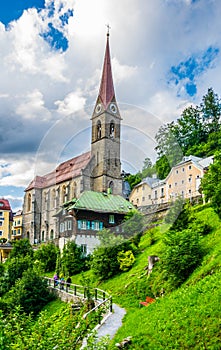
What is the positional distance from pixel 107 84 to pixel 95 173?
7.13 metres

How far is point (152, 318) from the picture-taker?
13.9m

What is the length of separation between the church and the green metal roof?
0.19 meters

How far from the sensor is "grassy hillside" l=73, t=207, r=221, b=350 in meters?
11.7

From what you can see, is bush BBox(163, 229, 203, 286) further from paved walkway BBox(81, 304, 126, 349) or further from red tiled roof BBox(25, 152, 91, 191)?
red tiled roof BBox(25, 152, 91, 191)

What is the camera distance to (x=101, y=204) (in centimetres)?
3509

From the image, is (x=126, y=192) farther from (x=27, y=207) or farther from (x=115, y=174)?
(x=27, y=207)

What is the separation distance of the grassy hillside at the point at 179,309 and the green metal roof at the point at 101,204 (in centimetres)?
1279

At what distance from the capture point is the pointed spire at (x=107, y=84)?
29828mm

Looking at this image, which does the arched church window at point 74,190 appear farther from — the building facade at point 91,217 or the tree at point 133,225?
the tree at point 133,225

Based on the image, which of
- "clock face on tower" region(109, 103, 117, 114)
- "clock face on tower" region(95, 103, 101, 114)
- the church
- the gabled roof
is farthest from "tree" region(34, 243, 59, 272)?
"clock face on tower" region(109, 103, 117, 114)

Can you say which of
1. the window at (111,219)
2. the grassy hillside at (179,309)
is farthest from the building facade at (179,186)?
the grassy hillside at (179,309)

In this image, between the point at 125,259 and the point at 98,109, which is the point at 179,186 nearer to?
the point at 125,259

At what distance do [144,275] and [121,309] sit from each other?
3.51m

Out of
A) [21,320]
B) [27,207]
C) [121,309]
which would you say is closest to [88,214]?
[121,309]
